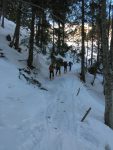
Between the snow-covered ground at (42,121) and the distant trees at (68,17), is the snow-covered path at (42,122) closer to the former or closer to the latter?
the snow-covered ground at (42,121)

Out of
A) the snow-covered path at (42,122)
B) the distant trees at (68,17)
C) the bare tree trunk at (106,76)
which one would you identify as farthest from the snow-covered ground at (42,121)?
the distant trees at (68,17)

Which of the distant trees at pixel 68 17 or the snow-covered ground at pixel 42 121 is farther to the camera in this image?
the distant trees at pixel 68 17

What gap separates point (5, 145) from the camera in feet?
30.0

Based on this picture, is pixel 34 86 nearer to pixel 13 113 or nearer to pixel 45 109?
pixel 45 109

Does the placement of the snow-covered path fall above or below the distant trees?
below

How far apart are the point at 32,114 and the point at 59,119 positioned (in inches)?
45.2

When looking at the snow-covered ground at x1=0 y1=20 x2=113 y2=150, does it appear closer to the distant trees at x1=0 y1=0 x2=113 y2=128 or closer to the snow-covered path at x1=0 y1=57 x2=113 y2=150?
the snow-covered path at x1=0 y1=57 x2=113 y2=150

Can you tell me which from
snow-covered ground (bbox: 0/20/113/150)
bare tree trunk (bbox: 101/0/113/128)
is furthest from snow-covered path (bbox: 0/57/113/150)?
bare tree trunk (bbox: 101/0/113/128)

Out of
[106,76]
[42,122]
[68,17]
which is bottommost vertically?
[42,122]

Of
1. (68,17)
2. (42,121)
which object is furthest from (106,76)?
(68,17)

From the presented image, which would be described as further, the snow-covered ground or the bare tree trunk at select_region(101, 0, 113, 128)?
the bare tree trunk at select_region(101, 0, 113, 128)

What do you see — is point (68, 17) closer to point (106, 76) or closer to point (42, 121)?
point (106, 76)

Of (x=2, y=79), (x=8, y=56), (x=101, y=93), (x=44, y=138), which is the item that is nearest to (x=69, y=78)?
(x=101, y=93)

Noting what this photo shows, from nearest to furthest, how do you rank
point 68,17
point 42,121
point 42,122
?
point 42,122, point 42,121, point 68,17
